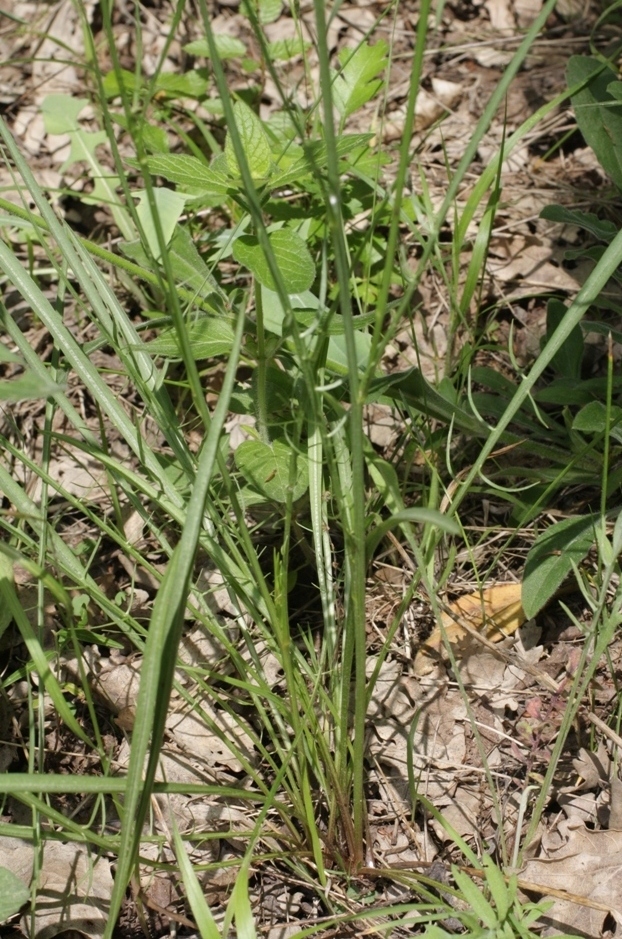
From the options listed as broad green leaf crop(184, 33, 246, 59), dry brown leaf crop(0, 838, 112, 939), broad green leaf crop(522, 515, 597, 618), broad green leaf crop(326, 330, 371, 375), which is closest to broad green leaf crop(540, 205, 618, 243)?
broad green leaf crop(326, 330, 371, 375)

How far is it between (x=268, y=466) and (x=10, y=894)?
0.80 metres

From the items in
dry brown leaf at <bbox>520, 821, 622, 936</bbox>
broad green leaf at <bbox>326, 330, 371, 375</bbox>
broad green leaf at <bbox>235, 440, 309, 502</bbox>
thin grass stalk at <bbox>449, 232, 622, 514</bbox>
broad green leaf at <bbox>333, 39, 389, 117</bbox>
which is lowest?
dry brown leaf at <bbox>520, 821, 622, 936</bbox>

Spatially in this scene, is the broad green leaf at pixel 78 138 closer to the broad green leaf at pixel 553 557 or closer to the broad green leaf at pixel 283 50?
the broad green leaf at pixel 283 50

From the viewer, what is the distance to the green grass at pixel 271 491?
3.20 ft

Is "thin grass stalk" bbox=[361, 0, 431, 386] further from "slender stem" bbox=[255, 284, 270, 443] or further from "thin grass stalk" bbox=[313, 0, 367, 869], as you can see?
"slender stem" bbox=[255, 284, 270, 443]

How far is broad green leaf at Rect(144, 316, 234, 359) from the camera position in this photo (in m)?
1.38

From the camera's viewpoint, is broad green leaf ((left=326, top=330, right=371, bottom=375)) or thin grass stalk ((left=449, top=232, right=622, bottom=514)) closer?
thin grass stalk ((left=449, top=232, right=622, bottom=514))

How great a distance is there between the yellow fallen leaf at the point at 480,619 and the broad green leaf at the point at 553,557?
108 mm

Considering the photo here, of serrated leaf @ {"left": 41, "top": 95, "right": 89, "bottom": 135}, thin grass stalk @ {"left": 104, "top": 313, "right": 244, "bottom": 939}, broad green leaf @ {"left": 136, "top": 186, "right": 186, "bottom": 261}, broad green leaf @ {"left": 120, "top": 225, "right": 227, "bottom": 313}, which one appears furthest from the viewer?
serrated leaf @ {"left": 41, "top": 95, "right": 89, "bottom": 135}

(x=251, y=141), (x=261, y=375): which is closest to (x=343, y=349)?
(x=261, y=375)

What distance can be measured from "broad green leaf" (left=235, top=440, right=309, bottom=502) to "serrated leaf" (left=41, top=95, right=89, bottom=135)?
1.36 m

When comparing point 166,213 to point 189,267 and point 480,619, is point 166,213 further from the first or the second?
point 480,619

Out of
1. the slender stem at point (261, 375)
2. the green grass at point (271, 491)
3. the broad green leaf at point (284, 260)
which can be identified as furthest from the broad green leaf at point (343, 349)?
the broad green leaf at point (284, 260)

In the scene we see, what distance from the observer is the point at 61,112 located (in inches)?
94.1
